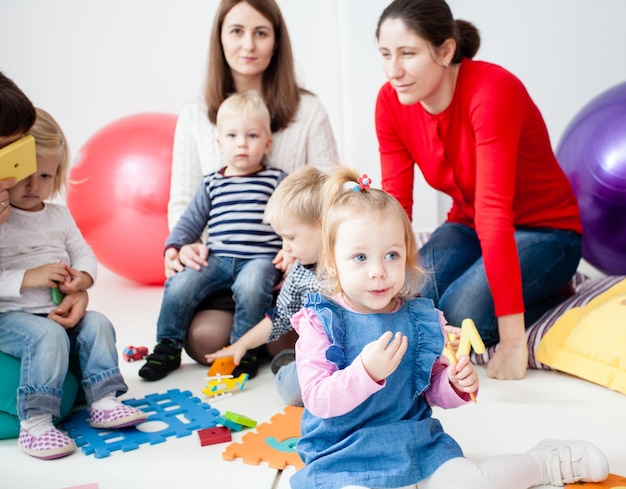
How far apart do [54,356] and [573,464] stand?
99cm

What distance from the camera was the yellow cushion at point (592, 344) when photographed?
1709 mm

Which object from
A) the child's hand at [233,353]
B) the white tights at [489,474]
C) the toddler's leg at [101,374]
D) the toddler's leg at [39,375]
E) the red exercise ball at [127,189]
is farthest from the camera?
the red exercise ball at [127,189]

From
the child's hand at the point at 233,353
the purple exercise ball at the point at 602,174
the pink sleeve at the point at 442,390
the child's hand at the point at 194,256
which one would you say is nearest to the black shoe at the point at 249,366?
the child's hand at the point at 233,353

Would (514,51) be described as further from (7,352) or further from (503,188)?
(7,352)

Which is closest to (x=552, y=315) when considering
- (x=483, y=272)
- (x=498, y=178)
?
(x=483, y=272)

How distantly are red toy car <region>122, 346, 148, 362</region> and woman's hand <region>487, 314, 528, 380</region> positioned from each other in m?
0.93

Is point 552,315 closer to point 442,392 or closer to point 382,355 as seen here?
point 442,392

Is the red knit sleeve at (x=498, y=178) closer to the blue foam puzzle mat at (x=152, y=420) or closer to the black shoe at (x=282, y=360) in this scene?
the black shoe at (x=282, y=360)

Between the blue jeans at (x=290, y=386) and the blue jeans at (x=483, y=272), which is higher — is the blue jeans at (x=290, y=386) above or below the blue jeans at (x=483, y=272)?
below

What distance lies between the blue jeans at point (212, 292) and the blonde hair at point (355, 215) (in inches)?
27.4

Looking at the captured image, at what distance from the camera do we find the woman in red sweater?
1764 mm

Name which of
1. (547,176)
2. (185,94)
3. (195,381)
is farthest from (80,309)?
(185,94)

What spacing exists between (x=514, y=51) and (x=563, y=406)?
6.70ft

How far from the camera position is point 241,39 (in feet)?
7.02
